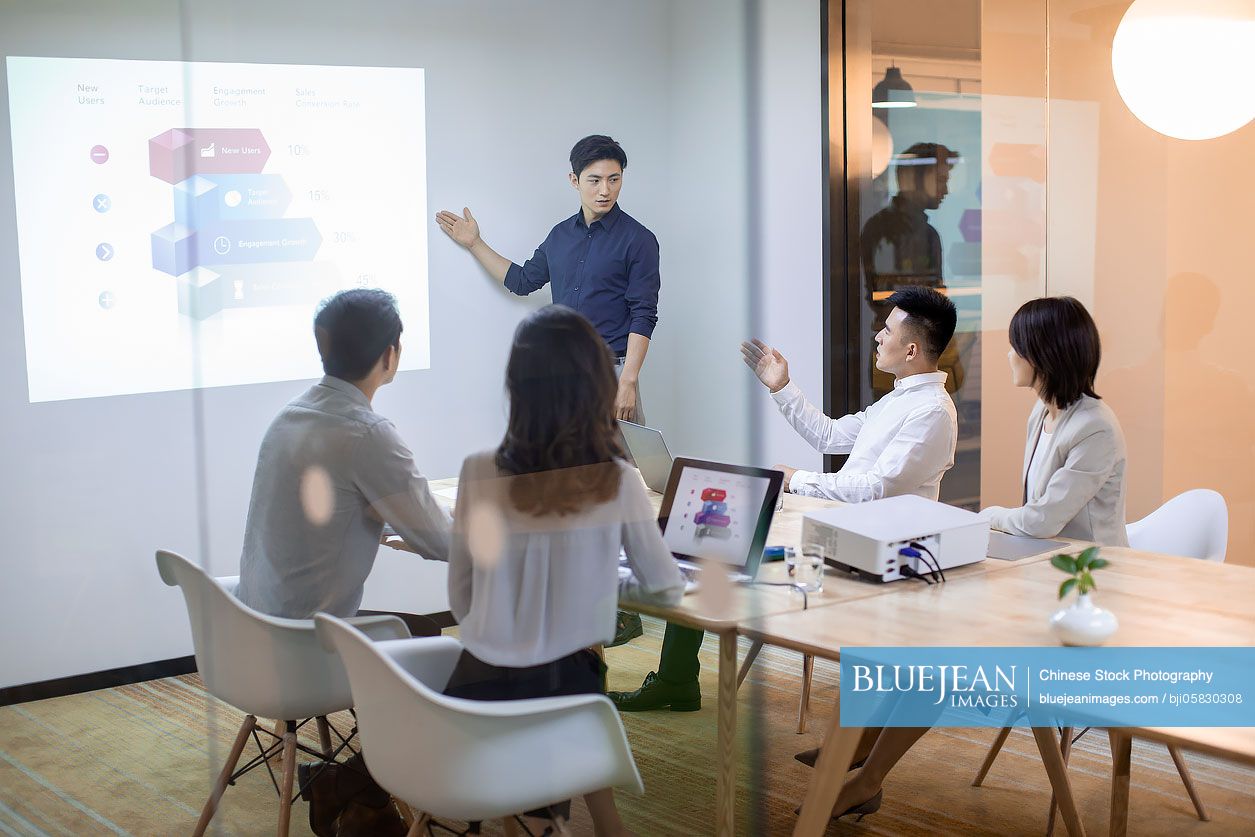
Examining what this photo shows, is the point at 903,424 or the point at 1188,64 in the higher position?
the point at 1188,64

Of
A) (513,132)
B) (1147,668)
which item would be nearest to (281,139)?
(513,132)

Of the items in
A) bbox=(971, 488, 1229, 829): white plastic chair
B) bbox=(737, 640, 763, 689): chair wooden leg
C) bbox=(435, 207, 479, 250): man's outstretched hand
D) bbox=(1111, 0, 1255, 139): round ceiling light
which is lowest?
bbox=(737, 640, 763, 689): chair wooden leg

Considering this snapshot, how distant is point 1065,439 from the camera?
296 cm

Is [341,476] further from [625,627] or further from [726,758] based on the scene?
[726,758]

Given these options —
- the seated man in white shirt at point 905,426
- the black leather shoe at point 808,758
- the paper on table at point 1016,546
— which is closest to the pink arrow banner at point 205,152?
the seated man in white shirt at point 905,426

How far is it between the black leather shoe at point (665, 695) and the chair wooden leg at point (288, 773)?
26.7 inches

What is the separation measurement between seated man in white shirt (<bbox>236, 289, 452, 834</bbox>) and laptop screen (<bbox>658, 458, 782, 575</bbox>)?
0.49 meters

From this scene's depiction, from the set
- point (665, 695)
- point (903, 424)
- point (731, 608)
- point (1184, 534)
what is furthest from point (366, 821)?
point (1184, 534)

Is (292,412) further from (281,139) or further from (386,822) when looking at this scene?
(386,822)

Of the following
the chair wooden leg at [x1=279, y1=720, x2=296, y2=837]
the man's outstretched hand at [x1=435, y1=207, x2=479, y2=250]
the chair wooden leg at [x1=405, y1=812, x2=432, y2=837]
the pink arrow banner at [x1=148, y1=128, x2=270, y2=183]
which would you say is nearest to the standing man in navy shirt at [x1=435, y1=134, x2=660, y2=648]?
the man's outstretched hand at [x1=435, y1=207, x2=479, y2=250]

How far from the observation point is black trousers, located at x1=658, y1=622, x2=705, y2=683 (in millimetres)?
2309

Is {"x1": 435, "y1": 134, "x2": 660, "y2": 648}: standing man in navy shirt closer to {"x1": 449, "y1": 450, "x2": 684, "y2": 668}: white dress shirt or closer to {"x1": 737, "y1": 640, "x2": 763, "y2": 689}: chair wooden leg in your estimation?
{"x1": 449, "y1": 450, "x2": 684, "y2": 668}: white dress shirt

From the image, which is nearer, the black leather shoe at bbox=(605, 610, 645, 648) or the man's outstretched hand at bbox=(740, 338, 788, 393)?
the black leather shoe at bbox=(605, 610, 645, 648)

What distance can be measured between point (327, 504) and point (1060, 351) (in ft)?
6.31
